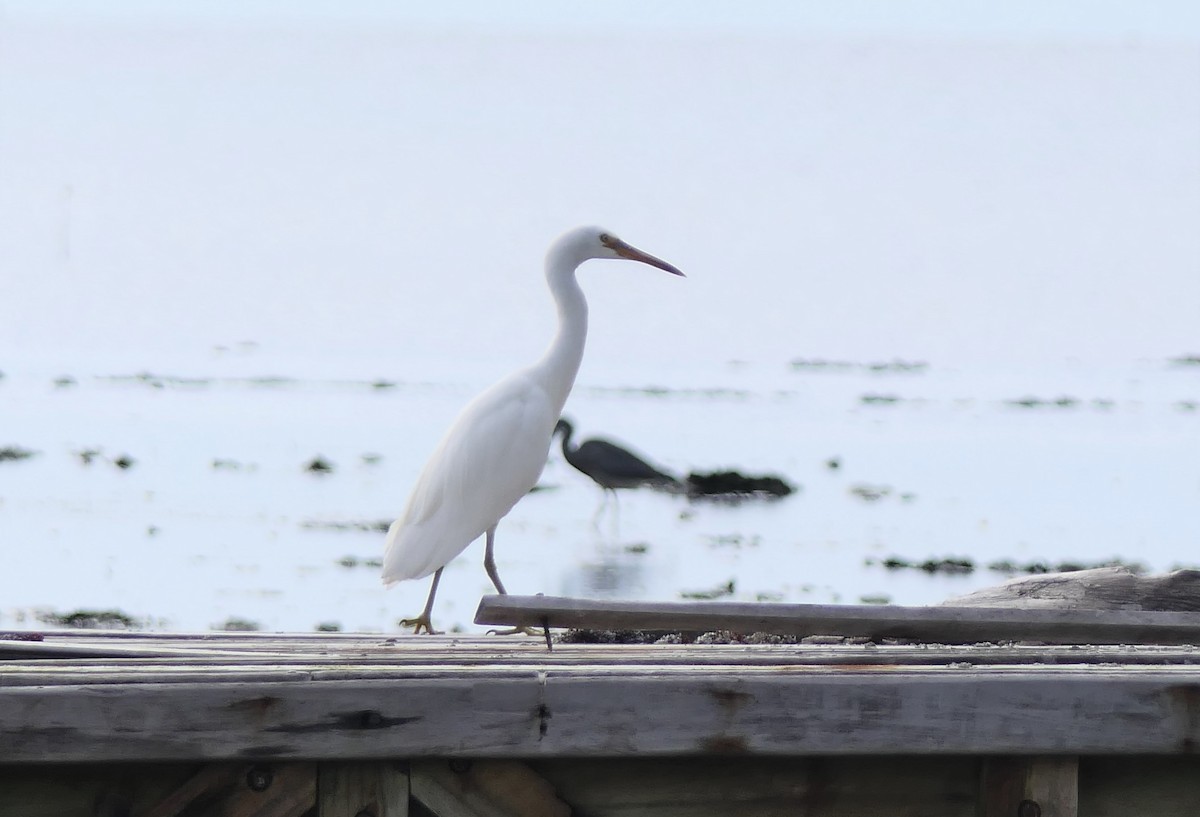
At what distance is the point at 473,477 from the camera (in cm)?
534

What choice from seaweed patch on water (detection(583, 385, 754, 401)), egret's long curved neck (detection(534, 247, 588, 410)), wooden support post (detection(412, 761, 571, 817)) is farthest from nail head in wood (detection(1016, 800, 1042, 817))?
seaweed patch on water (detection(583, 385, 754, 401))

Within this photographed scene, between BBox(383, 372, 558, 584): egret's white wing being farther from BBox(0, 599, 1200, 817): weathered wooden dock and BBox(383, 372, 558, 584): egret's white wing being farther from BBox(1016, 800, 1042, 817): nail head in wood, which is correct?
BBox(1016, 800, 1042, 817): nail head in wood

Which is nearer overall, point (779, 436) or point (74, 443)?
point (74, 443)

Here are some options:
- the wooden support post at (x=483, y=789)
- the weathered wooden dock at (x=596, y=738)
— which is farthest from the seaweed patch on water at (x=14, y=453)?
the wooden support post at (x=483, y=789)

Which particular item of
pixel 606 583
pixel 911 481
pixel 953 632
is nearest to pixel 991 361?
pixel 911 481

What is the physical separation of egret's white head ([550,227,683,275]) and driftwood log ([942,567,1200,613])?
92.5 inches

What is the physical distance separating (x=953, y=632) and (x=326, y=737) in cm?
139

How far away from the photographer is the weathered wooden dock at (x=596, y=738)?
251 cm

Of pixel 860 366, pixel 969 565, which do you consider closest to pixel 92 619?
pixel 969 565

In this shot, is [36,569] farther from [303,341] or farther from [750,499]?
[303,341]

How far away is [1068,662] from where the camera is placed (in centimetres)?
300

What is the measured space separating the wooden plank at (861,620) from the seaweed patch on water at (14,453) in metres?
11.8

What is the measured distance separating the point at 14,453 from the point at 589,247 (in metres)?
9.78

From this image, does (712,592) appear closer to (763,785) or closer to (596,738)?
(763,785)
